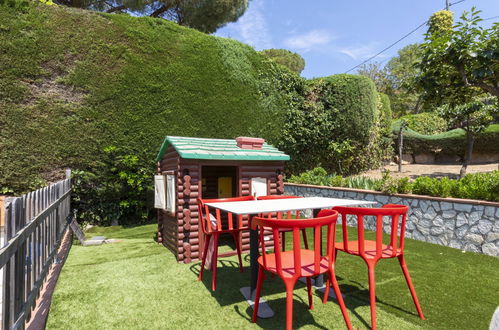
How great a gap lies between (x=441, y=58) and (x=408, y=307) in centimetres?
668

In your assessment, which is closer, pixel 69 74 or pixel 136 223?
pixel 69 74

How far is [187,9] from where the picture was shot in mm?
18234

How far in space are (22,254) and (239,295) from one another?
251 centimetres

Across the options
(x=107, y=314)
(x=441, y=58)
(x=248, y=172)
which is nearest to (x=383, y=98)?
(x=441, y=58)

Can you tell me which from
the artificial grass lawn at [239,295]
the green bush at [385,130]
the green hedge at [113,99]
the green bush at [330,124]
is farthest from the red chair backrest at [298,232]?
the green bush at [385,130]

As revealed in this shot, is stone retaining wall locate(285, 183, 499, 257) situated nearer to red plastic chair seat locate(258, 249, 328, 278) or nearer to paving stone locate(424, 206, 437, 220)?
paving stone locate(424, 206, 437, 220)

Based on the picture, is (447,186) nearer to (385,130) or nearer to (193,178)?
(193,178)

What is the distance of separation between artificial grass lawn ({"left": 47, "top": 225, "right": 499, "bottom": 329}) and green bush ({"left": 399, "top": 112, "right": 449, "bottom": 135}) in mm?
16368

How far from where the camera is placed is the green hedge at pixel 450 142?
15625 millimetres

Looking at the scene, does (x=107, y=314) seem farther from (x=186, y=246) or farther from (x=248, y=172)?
(x=248, y=172)

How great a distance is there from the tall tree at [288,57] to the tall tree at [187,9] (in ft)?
59.0

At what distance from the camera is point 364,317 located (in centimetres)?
313

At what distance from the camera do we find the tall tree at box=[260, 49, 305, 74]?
121 ft

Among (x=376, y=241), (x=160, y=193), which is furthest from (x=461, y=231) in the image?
(x=160, y=193)
